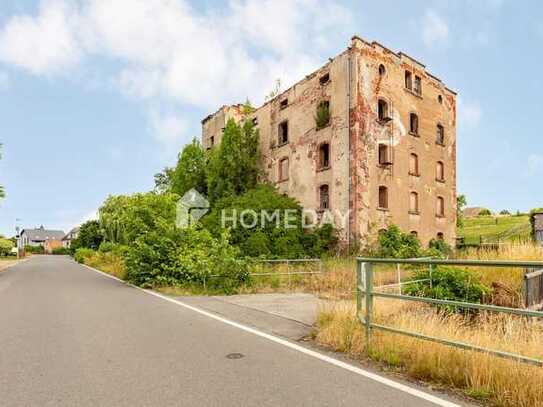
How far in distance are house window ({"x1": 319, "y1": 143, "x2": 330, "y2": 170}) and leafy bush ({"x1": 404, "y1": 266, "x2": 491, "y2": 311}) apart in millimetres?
18540

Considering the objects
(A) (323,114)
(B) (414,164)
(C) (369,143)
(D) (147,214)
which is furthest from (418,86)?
(D) (147,214)

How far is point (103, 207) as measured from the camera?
166 feet

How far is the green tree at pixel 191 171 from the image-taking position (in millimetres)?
40000

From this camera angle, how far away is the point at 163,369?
217 inches

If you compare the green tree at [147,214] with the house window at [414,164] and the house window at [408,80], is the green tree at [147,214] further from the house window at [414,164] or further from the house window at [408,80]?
the house window at [408,80]

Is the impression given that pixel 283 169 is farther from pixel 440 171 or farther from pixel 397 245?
pixel 440 171

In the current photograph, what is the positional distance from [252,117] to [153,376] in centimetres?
3444

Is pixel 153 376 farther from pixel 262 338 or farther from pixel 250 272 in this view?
pixel 250 272

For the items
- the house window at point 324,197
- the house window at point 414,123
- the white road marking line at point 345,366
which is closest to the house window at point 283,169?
the house window at point 324,197

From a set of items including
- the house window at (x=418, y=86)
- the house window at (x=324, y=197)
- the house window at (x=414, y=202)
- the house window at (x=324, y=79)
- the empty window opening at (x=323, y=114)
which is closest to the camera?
the house window at (x=324, y=197)

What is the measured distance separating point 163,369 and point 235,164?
3011cm

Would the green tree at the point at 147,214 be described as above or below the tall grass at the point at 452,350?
above

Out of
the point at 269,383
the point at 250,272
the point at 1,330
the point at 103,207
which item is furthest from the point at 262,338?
the point at 103,207

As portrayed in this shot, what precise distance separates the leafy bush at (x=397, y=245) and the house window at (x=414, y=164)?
16.0 feet
